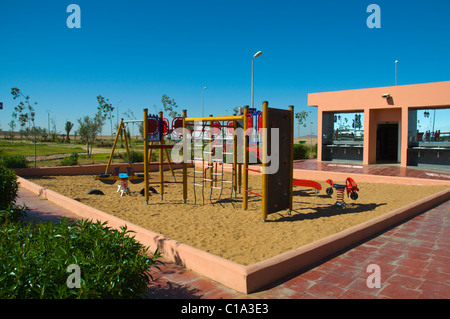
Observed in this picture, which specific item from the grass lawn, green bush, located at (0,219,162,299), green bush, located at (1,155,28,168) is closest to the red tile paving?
green bush, located at (0,219,162,299)

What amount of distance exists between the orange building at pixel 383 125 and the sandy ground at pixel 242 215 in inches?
293

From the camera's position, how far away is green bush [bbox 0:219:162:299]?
2.42 meters

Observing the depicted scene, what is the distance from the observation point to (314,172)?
567 inches

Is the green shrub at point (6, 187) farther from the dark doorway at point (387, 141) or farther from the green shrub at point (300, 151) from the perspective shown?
the dark doorway at point (387, 141)

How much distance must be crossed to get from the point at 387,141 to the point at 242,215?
1958 centimetres

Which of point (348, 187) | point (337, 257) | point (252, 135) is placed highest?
point (252, 135)

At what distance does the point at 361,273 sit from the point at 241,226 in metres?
2.71

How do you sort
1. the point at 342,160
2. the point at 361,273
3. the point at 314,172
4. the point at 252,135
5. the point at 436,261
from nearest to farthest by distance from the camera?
1. the point at 361,273
2. the point at 436,261
3. the point at 252,135
4. the point at 314,172
5. the point at 342,160

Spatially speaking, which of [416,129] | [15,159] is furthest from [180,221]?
[416,129]

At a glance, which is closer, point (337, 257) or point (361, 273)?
point (361, 273)

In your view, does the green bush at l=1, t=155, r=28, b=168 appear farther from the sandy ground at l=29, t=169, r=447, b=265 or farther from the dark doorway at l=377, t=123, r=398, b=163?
the dark doorway at l=377, t=123, r=398, b=163

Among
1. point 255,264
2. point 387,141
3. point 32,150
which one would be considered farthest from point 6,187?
point 32,150

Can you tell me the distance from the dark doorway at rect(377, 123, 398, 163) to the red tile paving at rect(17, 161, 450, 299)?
18678 mm

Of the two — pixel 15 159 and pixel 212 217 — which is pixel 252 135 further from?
pixel 15 159
